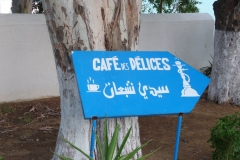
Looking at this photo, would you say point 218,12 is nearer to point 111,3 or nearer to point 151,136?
point 151,136

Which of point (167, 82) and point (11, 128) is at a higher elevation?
point (167, 82)

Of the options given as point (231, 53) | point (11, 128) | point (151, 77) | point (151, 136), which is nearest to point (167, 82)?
point (151, 77)

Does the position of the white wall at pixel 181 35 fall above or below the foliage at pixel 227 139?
below

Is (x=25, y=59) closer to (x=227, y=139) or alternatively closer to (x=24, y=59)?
(x=24, y=59)

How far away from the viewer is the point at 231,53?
805cm

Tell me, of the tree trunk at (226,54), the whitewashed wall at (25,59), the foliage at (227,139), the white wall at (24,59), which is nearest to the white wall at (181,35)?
the whitewashed wall at (25,59)

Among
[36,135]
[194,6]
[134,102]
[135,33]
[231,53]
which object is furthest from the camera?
[194,6]

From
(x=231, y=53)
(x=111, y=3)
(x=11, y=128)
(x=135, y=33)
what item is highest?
(x=111, y=3)

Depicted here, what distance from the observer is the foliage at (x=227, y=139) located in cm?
446

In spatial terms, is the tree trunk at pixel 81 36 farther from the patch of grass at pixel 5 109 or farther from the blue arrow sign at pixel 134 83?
the patch of grass at pixel 5 109

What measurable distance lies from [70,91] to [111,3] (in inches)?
35.2

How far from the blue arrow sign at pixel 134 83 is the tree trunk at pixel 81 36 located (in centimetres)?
36

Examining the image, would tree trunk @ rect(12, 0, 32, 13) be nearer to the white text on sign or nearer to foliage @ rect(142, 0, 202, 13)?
foliage @ rect(142, 0, 202, 13)

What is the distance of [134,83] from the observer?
3799 mm
